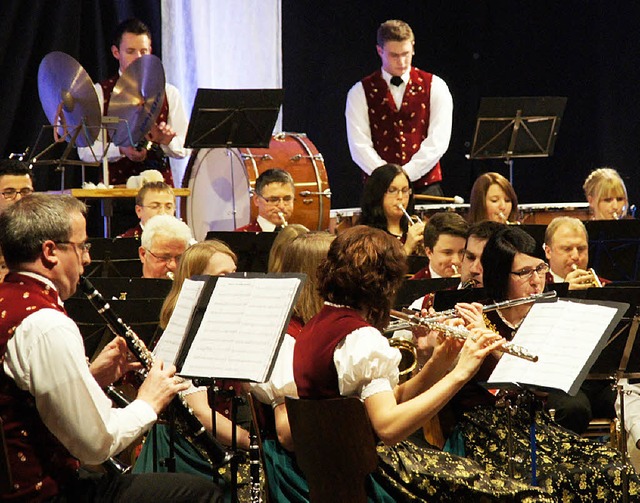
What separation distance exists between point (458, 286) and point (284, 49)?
16.0ft

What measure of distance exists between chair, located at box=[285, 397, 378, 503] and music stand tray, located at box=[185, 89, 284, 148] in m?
4.01

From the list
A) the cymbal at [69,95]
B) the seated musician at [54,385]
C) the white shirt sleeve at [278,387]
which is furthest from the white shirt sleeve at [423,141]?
the seated musician at [54,385]

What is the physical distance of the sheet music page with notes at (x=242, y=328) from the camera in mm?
3002

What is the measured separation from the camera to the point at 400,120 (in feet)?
26.8

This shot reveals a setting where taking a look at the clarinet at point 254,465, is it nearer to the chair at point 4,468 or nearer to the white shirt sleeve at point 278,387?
the white shirt sleeve at point 278,387

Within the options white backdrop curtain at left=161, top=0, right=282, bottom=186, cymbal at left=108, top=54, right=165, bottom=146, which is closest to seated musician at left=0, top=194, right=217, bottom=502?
cymbal at left=108, top=54, right=165, bottom=146

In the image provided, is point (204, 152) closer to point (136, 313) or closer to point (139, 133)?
point (139, 133)

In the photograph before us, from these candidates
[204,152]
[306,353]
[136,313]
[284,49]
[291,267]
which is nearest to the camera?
[306,353]

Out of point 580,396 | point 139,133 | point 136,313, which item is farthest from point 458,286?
point 139,133

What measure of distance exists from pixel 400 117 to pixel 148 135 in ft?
6.55

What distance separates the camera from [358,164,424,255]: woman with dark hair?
6711mm

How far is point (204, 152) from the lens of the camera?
7844 mm

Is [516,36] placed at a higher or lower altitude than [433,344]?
higher

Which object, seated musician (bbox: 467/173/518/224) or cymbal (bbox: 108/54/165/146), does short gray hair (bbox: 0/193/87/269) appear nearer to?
cymbal (bbox: 108/54/165/146)
